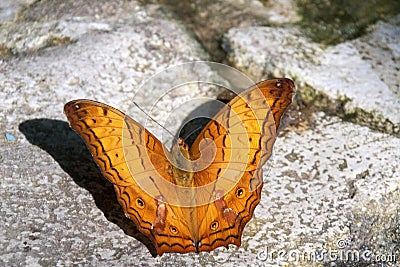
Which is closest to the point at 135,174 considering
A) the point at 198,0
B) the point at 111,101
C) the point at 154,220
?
the point at 154,220

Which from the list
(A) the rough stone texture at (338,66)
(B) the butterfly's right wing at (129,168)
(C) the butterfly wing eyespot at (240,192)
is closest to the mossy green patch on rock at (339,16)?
(A) the rough stone texture at (338,66)

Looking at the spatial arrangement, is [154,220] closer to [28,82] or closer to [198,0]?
[28,82]

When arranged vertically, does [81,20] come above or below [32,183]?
above

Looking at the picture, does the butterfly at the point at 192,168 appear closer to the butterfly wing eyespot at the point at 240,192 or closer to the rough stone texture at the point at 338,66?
the butterfly wing eyespot at the point at 240,192

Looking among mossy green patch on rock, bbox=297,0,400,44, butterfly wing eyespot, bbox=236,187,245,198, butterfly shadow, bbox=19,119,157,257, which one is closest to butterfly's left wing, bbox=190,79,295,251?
butterfly wing eyespot, bbox=236,187,245,198

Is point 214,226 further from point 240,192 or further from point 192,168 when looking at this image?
point 192,168

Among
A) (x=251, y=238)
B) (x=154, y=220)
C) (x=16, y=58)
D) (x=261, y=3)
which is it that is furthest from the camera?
(x=261, y=3)

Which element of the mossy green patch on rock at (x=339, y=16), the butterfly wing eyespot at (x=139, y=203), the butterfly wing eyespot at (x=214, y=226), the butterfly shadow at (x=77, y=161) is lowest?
the butterfly shadow at (x=77, y=161)

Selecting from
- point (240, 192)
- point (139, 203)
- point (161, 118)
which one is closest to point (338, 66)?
point (161, 118)
